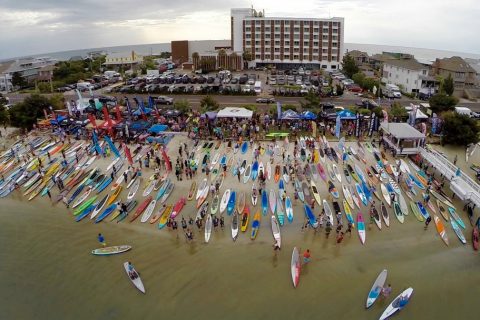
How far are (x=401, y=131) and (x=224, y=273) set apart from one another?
79.3ft

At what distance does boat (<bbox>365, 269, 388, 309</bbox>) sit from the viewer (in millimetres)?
16781

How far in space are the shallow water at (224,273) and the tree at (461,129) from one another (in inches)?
565

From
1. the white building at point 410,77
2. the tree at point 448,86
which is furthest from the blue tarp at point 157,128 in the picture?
the white building at point 410,77

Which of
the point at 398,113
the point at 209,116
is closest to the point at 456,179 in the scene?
the point at 398,113

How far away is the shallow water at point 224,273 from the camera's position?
1672 centimetres

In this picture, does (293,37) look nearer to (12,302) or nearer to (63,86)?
(63,86)

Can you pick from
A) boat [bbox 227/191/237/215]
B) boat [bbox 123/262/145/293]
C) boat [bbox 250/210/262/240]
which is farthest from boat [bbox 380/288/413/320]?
boat [bbox 123/262/145/293]

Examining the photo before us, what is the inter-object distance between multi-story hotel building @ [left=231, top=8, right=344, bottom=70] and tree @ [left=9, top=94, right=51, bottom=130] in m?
61.7

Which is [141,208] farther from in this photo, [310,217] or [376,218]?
[376,218]

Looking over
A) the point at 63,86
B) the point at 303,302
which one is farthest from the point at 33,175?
the point at 63,86

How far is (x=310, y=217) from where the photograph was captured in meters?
23.2

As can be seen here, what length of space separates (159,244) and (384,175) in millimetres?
19361

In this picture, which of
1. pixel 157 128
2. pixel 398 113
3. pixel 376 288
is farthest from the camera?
pixel 398 113

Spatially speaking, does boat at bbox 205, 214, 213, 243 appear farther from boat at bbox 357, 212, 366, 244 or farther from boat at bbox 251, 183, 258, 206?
boat at bbox 357, 212, 366, 244
